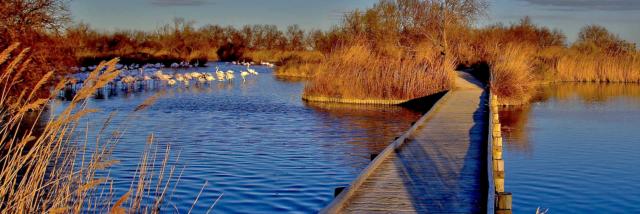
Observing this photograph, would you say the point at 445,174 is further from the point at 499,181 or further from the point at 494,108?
the point at 494,108

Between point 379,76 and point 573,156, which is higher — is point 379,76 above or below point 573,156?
above

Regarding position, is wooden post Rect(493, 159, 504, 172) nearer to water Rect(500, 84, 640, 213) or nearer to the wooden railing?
the wooden railing

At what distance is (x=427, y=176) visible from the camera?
830 centimetres

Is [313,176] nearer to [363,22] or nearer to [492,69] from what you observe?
[492,69]

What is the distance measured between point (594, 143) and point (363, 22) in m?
28.6

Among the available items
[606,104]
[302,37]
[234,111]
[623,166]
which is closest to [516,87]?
[606,104]

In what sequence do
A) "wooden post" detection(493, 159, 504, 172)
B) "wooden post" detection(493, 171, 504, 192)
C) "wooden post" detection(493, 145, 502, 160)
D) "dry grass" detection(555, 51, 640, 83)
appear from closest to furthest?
"wooden post" detection(493, 171, 504, 192), "wooden post" detection(493, 159, 504, 172), "wooden post" detection(493, 145, 502, 160), "dry grass" detection(555, 51, 640, 83)

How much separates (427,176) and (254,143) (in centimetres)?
659

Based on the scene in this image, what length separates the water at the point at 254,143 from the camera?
9.53 m

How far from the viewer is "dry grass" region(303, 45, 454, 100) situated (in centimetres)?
2369

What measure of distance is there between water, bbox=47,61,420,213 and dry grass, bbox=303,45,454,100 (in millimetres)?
1225

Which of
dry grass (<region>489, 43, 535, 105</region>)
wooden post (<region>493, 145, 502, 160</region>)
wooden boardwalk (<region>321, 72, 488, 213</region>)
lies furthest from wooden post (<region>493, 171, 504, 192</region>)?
dry grass (<region>489, 43, 535, 105</region>)

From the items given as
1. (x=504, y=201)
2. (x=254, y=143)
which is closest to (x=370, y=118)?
(x=254, y=143)

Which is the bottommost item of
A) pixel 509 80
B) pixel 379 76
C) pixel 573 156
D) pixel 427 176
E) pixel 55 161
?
pixel 573 156
